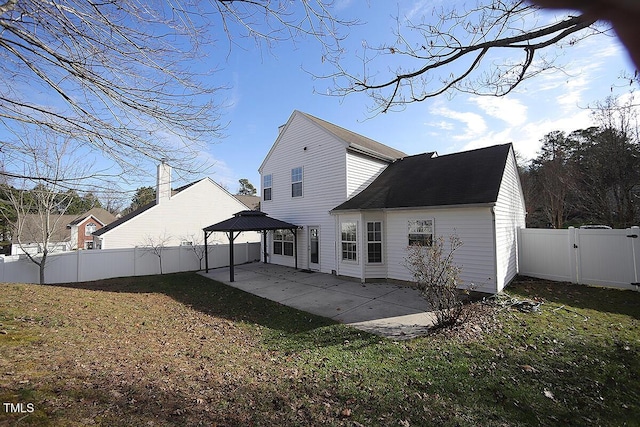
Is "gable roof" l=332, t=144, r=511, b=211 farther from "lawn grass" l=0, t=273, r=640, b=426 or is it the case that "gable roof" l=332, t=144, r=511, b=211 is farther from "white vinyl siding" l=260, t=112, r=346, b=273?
"lawn grass" l=0, t=273, r=640, b=426

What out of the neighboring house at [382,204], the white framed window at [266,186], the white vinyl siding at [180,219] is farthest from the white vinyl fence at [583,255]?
the white vinyl siding at [180,219]

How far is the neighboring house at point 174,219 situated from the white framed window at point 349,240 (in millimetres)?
9852

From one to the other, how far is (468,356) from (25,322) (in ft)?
26.7

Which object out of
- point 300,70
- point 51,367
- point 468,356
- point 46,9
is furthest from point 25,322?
point 468,356

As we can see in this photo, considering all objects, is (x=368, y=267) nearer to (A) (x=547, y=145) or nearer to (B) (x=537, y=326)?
(B) (x=537, y=326)

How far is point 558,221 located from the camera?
25.2 m

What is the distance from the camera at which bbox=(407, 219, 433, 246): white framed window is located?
10.0 m

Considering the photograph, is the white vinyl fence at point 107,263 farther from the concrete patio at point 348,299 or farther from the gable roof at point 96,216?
the gable roof at point 96,216

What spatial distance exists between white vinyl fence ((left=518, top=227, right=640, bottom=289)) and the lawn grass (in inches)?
92.5

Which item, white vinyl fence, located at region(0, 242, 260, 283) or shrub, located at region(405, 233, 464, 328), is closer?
shrub, located at region(405, 233, 464, 328)

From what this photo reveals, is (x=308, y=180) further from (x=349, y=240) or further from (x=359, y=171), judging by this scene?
(x=349, y=240)

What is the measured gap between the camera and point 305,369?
15.0ft

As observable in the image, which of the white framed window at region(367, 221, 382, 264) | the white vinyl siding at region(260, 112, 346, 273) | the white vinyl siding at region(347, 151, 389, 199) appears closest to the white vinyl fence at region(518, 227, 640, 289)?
the white framed window at region(367, 221, 382, 264)

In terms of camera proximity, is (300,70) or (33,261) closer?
(300,70)
